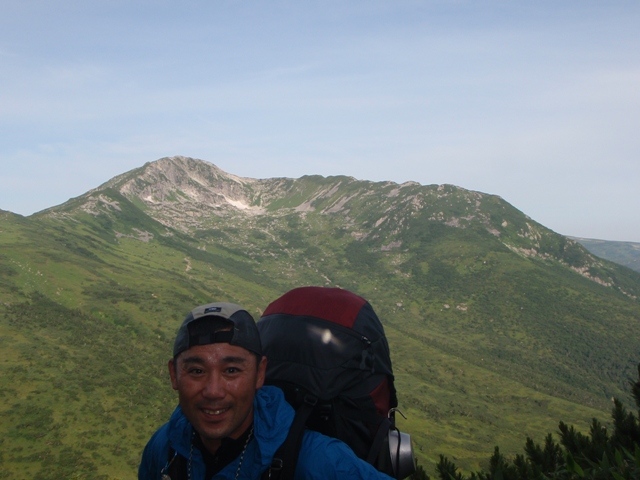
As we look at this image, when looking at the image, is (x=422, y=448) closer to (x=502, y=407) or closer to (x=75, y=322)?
(x=502, y=407)

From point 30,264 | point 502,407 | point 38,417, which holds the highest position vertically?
point 30,264

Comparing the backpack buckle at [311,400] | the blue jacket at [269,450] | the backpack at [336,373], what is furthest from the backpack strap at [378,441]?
the backpack buckle at [311,400]

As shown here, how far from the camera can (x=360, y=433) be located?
4.71 meters

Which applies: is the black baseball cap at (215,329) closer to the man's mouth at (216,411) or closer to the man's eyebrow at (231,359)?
the man's eyebrow at (231,359)

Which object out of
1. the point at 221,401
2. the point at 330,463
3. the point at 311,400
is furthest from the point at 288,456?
the point at 221,401

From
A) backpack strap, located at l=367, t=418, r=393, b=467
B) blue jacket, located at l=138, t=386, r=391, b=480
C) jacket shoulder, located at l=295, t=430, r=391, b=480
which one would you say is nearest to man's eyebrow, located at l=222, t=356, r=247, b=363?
blue jacket, located at l=138, t=386, r=391, b=480

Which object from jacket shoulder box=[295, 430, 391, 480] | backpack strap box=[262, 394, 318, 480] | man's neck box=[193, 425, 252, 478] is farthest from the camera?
man's neck box=[193, 425, 252, 478]

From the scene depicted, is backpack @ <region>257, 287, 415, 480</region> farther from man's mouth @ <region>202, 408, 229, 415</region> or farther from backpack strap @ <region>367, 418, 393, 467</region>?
man's mouth @ <region>202, 408, 229, 415</region>

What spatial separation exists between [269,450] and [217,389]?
769mm

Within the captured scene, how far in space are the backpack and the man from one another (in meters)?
0.33

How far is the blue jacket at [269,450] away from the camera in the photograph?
3.86 m

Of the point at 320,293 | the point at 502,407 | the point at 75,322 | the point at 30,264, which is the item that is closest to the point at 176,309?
the point at 75,322

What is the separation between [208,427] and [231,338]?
88 centimetres

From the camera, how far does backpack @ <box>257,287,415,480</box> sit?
182 inches
